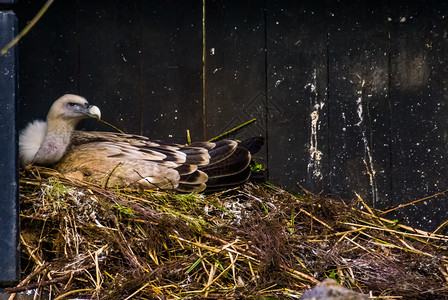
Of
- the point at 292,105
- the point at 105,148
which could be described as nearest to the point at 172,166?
the point at 105,148

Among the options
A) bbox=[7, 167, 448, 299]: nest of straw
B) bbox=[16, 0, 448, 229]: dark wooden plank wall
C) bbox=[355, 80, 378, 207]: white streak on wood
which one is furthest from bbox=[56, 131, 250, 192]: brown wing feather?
bbox=[355, 80, 378, 207]: white streak on wood

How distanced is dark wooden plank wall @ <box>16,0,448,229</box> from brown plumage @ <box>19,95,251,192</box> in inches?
11.1

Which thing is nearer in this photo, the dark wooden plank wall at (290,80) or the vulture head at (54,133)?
the vulture head at (54,133)

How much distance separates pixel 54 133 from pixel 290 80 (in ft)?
4.52

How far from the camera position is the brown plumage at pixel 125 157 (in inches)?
119

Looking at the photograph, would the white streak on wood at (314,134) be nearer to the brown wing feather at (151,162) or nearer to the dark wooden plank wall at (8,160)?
the brown wing feather at (151,162)

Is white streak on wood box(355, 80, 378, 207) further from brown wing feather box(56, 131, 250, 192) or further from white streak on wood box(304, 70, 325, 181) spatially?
brown wing feather box(56, 131, 250, 192)

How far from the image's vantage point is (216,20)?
3514 mm

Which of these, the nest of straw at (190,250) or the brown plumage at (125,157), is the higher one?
the brown plumage at (125,157)

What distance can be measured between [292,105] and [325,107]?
0.63ft

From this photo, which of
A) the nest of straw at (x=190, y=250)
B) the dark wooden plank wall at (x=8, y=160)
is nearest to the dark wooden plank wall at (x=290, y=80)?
the nest of straw at (x=190, y=250)

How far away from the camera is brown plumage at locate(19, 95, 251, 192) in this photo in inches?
119

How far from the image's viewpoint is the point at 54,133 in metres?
3.19

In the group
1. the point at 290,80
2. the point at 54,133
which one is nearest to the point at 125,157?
the point at 54,133
